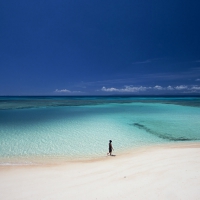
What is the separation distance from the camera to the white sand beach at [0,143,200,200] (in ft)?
16.9

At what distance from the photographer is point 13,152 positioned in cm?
1045

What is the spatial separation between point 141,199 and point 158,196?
2.01 feet

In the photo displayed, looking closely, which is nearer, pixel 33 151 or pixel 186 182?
pixel 186 182

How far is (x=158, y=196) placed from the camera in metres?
4.86

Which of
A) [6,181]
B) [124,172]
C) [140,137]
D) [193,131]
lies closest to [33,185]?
[6,181]

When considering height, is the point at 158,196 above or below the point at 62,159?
above

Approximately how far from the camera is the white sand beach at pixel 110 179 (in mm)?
5164

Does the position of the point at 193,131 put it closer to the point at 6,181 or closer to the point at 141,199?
the point at 141,199

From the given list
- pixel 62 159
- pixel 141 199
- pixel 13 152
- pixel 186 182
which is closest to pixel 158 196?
pixel 141 199

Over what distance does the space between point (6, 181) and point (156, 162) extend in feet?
24.5

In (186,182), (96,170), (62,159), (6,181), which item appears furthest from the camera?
(62,159)

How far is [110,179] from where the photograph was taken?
6.26 m

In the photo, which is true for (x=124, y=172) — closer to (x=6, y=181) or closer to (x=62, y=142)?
(x=6, y=181)

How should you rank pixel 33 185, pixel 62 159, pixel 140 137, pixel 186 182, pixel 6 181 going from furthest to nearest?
pixel 140 137
pixel 62 159
pixel 6 181
pixel 33 185
pixel 186 182
